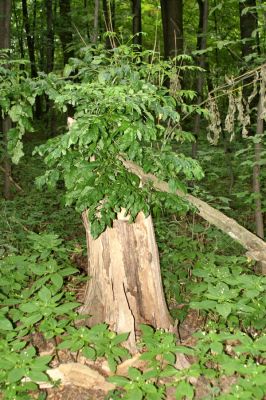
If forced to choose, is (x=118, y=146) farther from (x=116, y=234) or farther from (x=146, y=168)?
(x=116, y=234)

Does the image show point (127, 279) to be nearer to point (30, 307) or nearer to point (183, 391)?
point (30, 307)

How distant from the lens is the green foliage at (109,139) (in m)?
2.53

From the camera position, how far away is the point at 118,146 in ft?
8.97

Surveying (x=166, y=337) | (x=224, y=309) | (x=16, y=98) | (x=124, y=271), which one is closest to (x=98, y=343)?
(x=166, y=337)

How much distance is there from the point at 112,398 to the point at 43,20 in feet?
58.6

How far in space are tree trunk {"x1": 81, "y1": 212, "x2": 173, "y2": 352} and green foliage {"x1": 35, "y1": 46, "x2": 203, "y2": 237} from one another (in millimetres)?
449

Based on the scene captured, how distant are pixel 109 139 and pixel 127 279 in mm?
1426

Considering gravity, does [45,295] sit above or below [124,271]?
below

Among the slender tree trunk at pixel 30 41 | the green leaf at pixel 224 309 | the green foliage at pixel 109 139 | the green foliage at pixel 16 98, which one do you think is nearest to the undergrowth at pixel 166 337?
the green leaf at pixel 224 309

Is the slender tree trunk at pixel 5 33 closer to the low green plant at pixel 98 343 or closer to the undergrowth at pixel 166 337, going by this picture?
the undergrowth at pixel 166 337

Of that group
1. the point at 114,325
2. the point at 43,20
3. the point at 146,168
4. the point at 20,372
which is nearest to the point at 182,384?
the point at 114,325

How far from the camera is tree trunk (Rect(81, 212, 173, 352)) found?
344 cm

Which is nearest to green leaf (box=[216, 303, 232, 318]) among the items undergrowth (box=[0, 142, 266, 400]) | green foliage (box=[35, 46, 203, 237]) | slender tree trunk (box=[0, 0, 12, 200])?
undergrowth (box=[0, 142, 266, 400])

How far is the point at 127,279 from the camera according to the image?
138 inches
